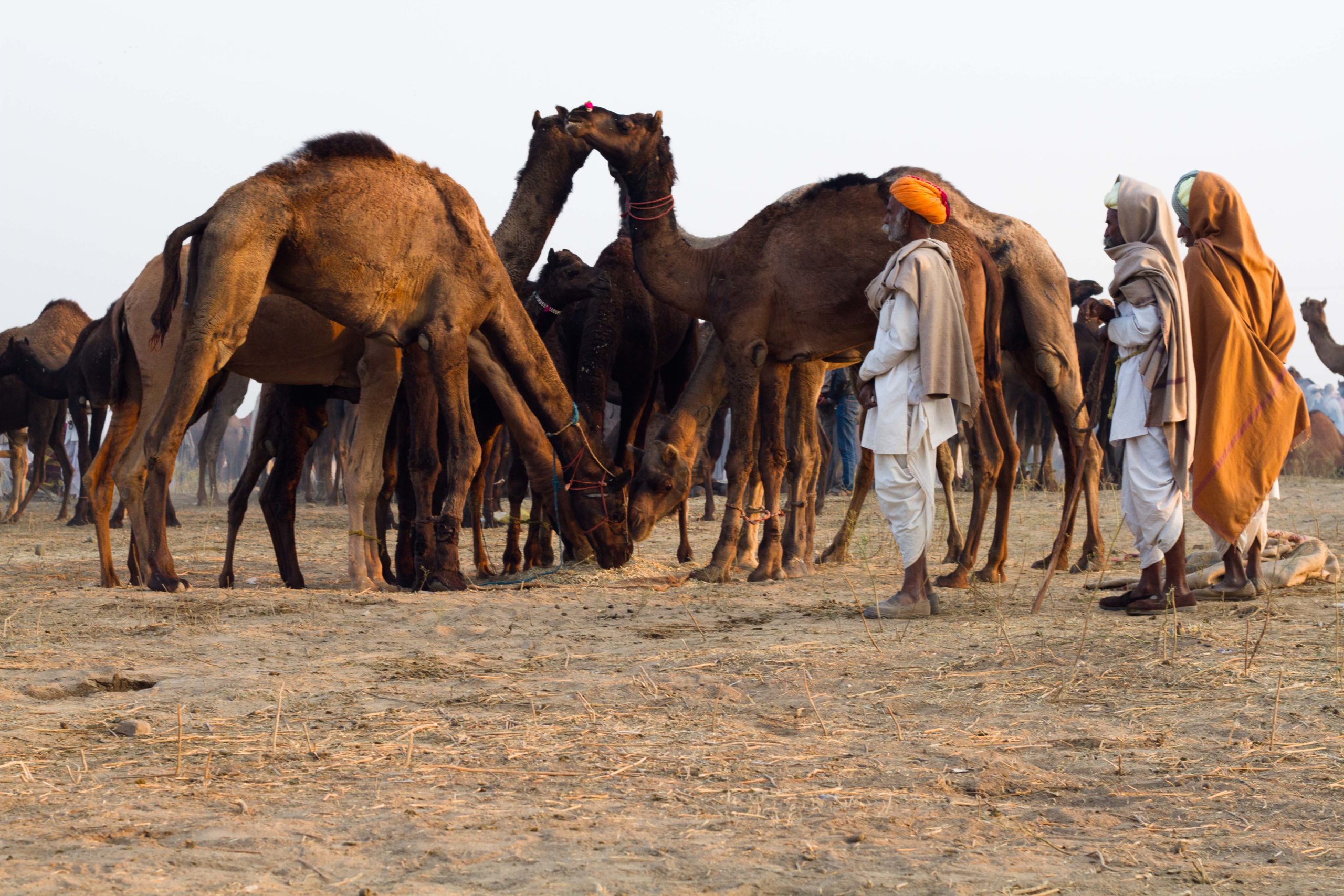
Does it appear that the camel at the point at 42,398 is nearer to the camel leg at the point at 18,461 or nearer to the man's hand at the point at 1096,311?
the camel leg at the point at 18,461

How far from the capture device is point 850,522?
10.1 metres

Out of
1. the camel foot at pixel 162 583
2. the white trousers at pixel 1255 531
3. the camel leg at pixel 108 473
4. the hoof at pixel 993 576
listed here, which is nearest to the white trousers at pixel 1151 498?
the white trousers at pixel 1255 531

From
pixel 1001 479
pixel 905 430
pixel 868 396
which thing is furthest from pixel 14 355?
pixel 905 430

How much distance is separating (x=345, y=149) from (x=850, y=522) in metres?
4.72

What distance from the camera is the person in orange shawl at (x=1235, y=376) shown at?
658cm

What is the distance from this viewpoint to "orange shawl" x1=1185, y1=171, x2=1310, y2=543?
657cm

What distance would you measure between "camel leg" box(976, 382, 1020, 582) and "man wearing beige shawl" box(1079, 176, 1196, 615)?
1798 millimetres

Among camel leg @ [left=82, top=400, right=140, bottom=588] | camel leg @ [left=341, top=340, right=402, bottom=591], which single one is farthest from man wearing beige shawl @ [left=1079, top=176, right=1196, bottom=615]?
camel leg @ [left=82, top=400, right=140, bottom=588]

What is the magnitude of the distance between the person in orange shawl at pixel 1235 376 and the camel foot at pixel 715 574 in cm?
301

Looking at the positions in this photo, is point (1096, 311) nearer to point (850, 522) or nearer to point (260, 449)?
point (850, 522)

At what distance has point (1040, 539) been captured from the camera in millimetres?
12031

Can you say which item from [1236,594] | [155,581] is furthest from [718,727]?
[155,581]

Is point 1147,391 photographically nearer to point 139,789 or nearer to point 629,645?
point 629,645

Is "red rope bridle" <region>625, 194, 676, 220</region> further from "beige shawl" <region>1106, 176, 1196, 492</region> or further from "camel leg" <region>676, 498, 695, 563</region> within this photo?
"beige shawl" <region>1106, 176, 1196, 492</region>
